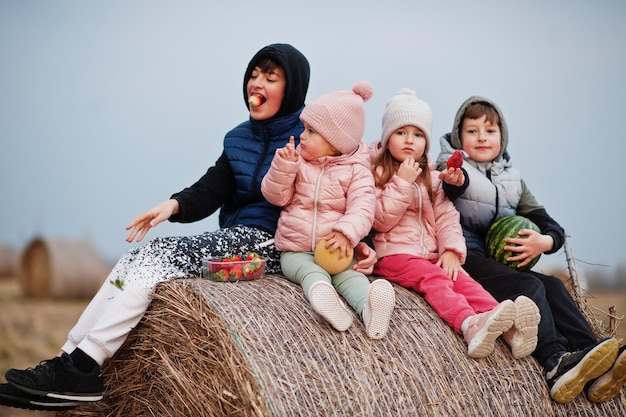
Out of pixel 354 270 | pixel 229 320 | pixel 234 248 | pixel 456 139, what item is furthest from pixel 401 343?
pixel 456 139

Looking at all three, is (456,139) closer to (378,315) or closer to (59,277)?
(378,315)

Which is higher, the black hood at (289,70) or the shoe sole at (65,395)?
the black hood at (289,70)

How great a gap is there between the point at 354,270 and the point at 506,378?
2.45ft

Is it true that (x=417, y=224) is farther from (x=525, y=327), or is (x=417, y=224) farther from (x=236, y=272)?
(x=236, y=272)

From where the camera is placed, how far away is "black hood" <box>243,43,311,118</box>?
12.2 ft

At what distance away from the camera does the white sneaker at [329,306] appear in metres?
2.84

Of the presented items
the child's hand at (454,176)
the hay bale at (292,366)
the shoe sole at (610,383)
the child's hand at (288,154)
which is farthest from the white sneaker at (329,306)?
the shoe sole at (610,383)

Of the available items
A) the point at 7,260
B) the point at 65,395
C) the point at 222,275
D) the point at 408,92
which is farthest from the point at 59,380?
the point at 7,260

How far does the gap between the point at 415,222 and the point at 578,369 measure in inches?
36.5

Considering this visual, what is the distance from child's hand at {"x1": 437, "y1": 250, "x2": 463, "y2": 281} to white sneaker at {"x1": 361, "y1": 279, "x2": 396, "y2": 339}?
52cm

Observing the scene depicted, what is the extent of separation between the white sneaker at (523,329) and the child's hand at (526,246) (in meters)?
0.50

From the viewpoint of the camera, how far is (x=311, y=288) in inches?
A: 113

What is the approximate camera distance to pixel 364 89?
11.3 ft

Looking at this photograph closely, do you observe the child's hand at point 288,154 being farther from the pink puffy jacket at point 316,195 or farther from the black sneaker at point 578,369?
the black sneaker at point 578,369
